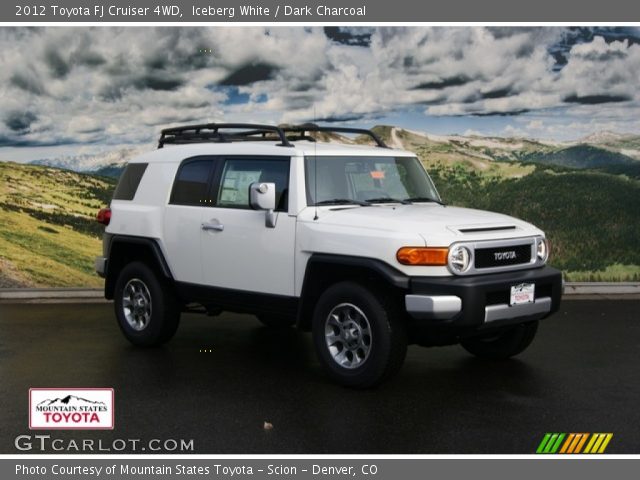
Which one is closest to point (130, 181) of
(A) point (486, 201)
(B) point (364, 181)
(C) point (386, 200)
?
(B) point (364, 181)

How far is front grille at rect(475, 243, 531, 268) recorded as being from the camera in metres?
6.67

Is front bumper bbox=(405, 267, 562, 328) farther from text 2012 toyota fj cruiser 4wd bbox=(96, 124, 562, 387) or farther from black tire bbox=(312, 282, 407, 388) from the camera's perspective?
black tire bbox=(312, 282, 407, 388)

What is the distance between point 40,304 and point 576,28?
28.6ft

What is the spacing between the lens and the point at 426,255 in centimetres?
644

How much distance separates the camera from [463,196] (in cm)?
1358

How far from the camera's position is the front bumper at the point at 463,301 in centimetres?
633

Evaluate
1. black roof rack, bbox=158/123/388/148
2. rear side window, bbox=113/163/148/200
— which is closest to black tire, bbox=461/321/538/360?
black roof rack, bbox=158/123/388/148

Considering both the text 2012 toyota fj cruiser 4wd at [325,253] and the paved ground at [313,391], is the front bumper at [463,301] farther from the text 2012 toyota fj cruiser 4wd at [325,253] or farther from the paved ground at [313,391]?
the paved ground at [313,391]

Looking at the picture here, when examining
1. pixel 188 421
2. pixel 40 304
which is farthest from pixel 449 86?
pixel 188 421

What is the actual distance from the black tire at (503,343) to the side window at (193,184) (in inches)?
108

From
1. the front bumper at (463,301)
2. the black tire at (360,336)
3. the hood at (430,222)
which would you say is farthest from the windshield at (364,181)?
the front bumper at (463,301)

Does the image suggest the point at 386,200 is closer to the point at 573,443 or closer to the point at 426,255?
the point at 426,255

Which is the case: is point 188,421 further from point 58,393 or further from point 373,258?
point 373,258

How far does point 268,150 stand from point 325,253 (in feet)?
4.04
